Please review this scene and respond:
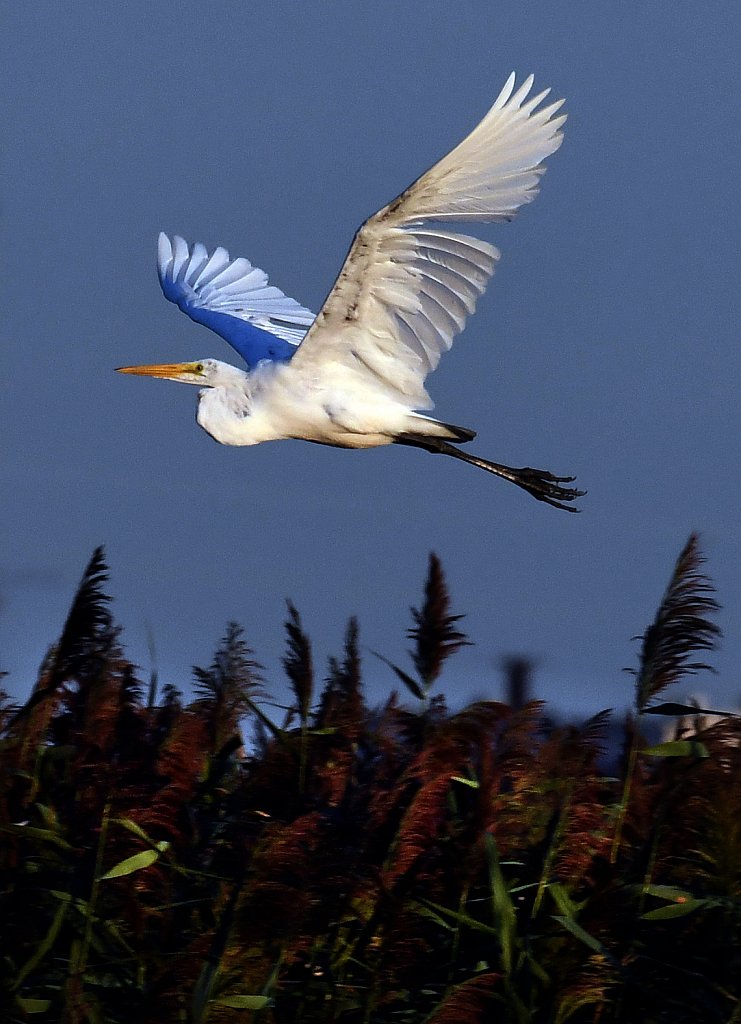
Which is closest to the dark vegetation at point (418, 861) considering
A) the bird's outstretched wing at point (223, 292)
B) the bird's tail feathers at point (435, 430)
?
the bird's tail feathers at point (435, 430)

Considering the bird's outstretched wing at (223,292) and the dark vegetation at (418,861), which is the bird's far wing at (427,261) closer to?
the bird's outstretched wing at (223,292)

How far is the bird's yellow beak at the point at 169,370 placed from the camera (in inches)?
317

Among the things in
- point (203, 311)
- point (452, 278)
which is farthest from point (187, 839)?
point (203, 311)

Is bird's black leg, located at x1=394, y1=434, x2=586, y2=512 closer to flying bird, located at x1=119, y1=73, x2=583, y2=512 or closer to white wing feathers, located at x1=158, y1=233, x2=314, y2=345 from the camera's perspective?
flying bird, located at x1=119, y1=73, x2=583, y2=512

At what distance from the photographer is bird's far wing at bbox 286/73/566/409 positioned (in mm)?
6039

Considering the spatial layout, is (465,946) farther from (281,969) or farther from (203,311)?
(203,311)

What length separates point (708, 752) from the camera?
12.6 feet

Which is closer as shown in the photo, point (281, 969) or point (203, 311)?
point (281, 969)

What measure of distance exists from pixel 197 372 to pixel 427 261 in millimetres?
1917

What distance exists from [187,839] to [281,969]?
1.52ft

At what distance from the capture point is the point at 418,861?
3.57 meters

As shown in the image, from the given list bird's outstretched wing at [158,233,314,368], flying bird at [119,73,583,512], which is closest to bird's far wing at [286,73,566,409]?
flying bird at [119,73,583,512]

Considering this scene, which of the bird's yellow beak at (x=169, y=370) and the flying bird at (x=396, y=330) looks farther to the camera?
the bird's yellow beak at (x=169, y=370)

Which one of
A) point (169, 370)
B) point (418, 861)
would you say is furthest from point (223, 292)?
point (418, 861)
